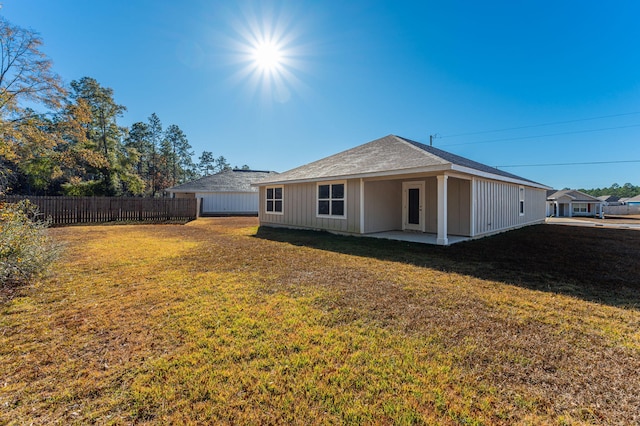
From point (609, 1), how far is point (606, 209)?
40353 mm

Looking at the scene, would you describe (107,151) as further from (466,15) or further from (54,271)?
(466,15)

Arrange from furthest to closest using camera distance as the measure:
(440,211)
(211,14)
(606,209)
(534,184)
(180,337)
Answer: (606,209) → (534,184) → (211,14) → (440,211) → (180,337)

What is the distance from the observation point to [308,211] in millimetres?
11562

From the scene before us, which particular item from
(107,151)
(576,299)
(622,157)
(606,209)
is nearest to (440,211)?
(576,299)

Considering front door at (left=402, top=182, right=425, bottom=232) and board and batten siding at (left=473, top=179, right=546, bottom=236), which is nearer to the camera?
board and batten siding at (left=473, top=179, right=546, bottom=236)

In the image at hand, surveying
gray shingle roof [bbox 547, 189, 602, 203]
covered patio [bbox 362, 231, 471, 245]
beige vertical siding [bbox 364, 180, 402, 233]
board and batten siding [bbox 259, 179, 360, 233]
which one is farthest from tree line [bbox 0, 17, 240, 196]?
gray shingle roof [bbox 547, 189, 602, 203]

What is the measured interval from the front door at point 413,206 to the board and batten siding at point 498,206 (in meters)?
1.92

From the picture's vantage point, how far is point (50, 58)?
11562mm

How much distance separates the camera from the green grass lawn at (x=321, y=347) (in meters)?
1.73

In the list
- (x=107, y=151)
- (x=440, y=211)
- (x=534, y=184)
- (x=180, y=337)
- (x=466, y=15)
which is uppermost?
(x=466, y=15)

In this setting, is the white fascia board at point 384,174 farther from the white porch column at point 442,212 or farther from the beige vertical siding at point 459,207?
the beige vertical siding at point 459,207

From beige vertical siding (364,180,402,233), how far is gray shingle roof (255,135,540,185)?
932mm

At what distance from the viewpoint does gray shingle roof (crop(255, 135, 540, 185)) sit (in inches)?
319

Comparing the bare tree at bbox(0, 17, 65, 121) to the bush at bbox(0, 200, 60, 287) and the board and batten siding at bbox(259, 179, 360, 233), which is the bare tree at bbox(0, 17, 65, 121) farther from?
the board and batten siding at bbox(259, 179, 360, 233)
